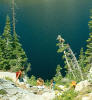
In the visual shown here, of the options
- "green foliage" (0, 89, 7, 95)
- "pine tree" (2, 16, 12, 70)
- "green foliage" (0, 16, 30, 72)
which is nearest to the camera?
"green foliage" (0, 89, 7, 95)

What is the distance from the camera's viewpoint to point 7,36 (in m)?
50.0

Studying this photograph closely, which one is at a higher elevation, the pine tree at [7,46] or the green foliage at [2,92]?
the pine tree at [7,46]

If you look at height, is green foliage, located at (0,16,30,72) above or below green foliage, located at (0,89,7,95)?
above

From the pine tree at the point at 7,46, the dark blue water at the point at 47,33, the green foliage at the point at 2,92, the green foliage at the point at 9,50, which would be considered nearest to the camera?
the green foliage at the point at 2,92

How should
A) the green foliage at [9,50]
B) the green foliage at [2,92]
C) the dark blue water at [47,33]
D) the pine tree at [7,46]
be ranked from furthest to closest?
the dark blue water at [47,33] → the pine tree at [7,46] → the green foliage at [9,50] → the green foliage at [2,92]

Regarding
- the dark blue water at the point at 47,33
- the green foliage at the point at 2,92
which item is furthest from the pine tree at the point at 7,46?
the green foliage at the point at 2,92

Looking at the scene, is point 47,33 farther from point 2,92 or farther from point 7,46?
point 2,92

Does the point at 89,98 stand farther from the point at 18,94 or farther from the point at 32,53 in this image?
the point at 32,53

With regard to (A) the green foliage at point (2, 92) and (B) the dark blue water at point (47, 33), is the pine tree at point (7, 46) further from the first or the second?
(A) the green foliage at point (2, 92)

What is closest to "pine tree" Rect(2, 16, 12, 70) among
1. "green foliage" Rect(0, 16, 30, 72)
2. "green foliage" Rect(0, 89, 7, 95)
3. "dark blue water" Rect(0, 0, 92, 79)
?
"green foliage" Rect(0, 16, 30, 72)

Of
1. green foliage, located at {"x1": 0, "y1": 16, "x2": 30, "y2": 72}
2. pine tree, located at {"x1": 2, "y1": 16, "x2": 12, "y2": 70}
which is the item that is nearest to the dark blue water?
green foliage, located at {"x1": 0, "y1": 16, "x2": 30, "y2": 72}

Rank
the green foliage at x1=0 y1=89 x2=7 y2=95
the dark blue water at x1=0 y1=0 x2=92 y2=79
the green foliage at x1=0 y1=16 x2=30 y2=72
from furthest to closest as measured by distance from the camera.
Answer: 1. the dark blue water at x1=0 y1=0 x2=92 y2=79
2. the green foliage at x1=0 y1=16 x2=30 y2=72
3. the green foliage at x1=0 y1=89 x2=7 y2=95

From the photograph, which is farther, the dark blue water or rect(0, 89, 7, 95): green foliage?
the dark blue water

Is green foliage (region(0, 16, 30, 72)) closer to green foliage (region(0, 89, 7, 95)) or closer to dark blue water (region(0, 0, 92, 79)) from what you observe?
dark blue water (region(0, 0, 92, 79))
